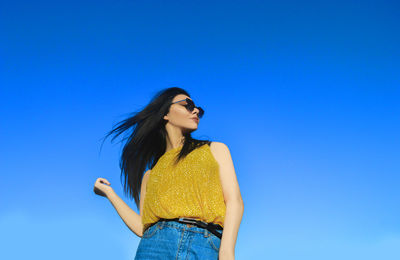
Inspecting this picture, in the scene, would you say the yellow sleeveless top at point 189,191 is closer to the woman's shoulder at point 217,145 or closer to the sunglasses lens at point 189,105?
the woman's shoulder at point 217,145

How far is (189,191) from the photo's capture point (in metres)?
3.90

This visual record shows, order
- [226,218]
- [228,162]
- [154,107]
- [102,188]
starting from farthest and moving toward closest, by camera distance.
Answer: [154,107]
[102,188]
[228,162]
[226,218]

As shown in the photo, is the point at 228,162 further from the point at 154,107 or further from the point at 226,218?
the point at 154,107

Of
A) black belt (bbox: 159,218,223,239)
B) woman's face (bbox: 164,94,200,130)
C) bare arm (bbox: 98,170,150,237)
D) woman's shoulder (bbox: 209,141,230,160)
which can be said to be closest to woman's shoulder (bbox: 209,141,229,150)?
woman's shoulder (bbox: 209,141,230,160)

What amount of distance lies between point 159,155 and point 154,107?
652 mm

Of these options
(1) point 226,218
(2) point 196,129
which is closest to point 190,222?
(1) point 226,218

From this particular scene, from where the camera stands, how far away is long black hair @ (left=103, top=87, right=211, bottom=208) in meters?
4.96

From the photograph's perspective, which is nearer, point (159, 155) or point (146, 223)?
point (146, 223)

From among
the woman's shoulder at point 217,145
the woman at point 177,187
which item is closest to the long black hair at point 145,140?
the woman at point 177,187

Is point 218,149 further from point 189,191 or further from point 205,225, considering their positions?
point 205,225

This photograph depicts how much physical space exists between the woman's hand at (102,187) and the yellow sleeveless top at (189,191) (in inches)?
24.8

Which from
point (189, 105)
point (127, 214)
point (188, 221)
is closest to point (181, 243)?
point (188, 221)

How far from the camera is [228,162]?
13.0 ft

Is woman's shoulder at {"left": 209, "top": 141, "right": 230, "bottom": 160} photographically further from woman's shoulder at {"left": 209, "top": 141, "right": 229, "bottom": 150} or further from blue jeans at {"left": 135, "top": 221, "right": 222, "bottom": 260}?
blue jeans at {"left": 135, "top": 221, "right": 222, "bottom": 260}
